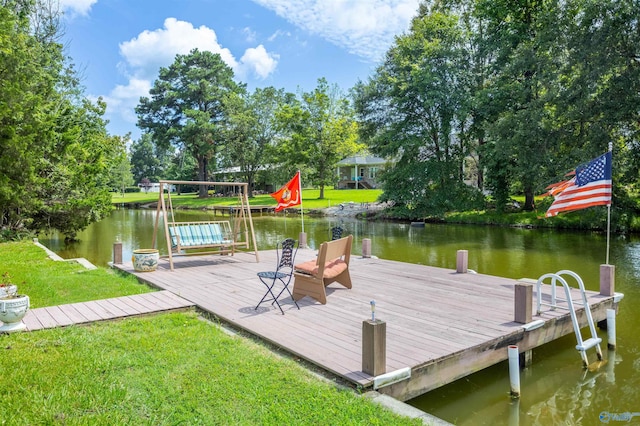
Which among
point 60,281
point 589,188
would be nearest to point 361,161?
point 589,188

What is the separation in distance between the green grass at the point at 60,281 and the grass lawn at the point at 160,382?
1.82 meters

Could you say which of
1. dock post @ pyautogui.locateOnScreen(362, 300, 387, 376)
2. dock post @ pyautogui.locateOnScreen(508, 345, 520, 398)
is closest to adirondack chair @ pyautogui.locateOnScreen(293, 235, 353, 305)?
dock post @ pyautogui.locateOnScreen(362, 300, 387, 376)

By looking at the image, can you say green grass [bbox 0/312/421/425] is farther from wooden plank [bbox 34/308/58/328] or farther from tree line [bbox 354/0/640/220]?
tree line [bbox 354/0/640/220]

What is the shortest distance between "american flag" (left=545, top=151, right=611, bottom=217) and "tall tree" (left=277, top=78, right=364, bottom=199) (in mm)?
32762

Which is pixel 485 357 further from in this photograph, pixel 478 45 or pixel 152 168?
pixel 152 168

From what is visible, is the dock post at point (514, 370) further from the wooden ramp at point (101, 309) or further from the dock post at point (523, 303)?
the wooden ramp at point (101, 309)

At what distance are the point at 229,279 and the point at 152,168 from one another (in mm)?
84456

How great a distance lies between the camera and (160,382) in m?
3.85

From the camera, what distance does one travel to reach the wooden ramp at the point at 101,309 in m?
5.51

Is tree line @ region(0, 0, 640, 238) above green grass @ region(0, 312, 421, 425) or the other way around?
above

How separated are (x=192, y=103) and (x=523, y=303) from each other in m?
47.6

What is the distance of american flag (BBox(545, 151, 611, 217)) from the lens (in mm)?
7090

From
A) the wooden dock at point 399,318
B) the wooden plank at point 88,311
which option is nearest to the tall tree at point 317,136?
the wooden dock at point 399,318

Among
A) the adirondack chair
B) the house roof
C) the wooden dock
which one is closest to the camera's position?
the wooden dock
